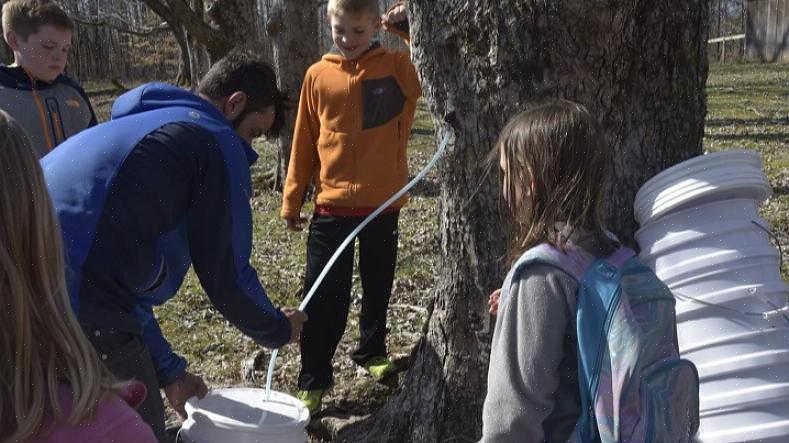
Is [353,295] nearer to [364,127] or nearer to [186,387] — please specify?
[364,127]

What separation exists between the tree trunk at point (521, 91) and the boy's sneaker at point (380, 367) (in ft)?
3.32

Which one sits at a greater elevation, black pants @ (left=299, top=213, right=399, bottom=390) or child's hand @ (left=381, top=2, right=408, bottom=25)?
child's hand @ (left=381, top=2, right=408, bottom=25)

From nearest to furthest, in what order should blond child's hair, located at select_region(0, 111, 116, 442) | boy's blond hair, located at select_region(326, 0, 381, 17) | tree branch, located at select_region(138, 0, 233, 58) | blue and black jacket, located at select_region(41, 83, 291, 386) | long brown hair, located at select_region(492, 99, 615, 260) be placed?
1. blond child's hair, located at select_region(0, 111, 116, 442)
2. long brown hair, located at select_region(492, 99, 615, 260)
3. blue and black jacket, located at select_region(41, 83, 291, 386)
4. boy's blond hair, located at select_region(326, 0, 381, 17)
5. tree branch, located at select_region(138, 0, 233, 58)

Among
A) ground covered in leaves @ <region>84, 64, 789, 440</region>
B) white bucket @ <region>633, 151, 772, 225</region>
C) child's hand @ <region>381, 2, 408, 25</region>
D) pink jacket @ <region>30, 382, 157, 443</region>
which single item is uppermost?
child's hand @ <region>381, 2, 408, 25</region>

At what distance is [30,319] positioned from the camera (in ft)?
4.81

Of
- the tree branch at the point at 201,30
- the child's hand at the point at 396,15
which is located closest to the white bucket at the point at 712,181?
the child's hand at the point at 396,15

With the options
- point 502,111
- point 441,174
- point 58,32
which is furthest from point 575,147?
point 58,32

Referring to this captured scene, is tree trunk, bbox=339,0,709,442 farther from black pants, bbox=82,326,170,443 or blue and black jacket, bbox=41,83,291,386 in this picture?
black pants, bbox=82,326,170,443

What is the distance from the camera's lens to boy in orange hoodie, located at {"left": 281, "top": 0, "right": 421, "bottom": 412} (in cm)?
417

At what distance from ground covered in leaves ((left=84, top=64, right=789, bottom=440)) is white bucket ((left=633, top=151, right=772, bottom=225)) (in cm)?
A: 217

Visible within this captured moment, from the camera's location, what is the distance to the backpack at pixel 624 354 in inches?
77.9

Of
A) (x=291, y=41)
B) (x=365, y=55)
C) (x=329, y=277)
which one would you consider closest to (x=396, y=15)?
(x=365, y=55)

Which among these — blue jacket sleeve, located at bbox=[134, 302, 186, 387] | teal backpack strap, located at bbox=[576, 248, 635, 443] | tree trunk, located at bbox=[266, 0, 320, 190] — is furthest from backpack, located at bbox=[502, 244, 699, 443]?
tree trunk, located at bbox=[266, 0, 320, 190]

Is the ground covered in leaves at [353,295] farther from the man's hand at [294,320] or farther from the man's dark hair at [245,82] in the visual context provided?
the man's dark hair at [245,82]
